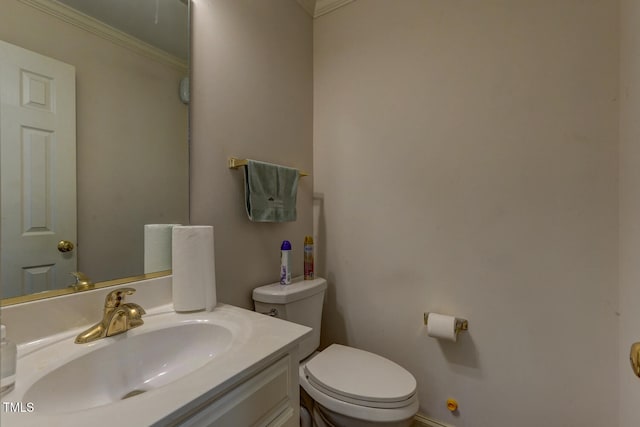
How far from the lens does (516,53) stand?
117cm

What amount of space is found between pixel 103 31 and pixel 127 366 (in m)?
1.01

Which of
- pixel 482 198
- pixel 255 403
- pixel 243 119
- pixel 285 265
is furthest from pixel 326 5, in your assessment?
pixel 255 403

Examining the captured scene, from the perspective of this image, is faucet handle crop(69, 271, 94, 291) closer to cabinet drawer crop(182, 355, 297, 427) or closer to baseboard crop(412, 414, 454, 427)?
cabinet drawer crop(182, 355, 297, 427)

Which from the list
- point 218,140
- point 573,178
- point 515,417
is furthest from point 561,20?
point 515,417

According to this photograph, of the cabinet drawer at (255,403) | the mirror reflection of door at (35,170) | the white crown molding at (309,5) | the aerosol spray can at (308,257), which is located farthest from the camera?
the white crown molding at (309,5)

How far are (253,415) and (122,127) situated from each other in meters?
0.94

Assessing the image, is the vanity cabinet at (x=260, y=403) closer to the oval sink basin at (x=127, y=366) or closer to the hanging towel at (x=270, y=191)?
Answer: the oval sink basin at (x=127, y=366)

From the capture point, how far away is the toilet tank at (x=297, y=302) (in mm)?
1262

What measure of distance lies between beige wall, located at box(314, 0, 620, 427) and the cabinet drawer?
2.89 feet

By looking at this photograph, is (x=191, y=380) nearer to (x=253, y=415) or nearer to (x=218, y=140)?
(x=253, y=415)

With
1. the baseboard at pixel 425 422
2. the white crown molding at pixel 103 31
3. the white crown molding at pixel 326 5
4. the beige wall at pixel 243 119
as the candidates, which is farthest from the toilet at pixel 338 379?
the white crown molding at pixel 326 5

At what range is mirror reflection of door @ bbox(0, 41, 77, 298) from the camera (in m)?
0.69

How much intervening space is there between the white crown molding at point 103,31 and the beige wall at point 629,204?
61.3 inches

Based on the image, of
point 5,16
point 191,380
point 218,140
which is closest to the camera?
point 191,380
